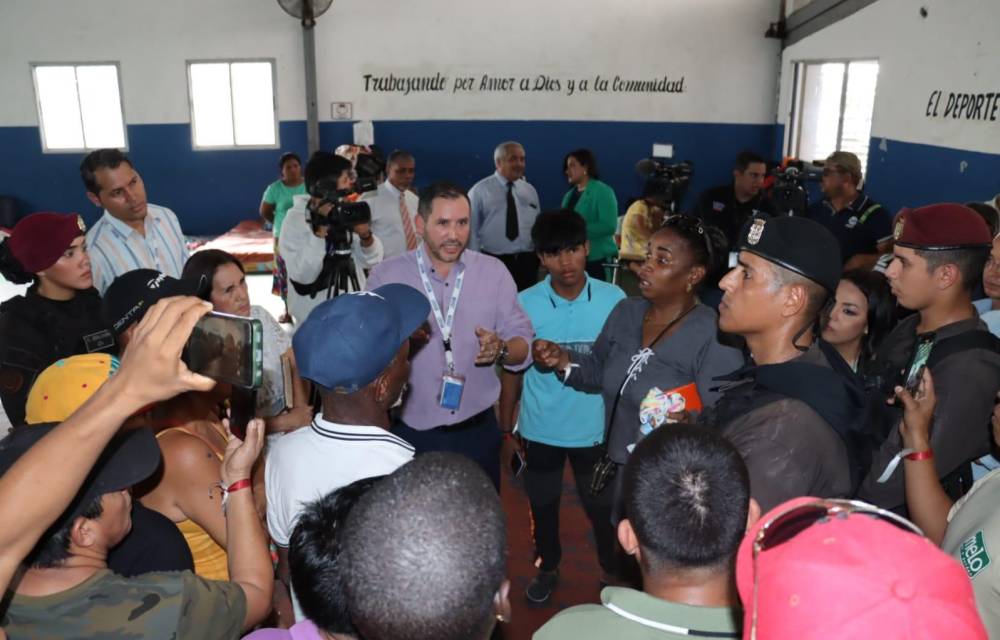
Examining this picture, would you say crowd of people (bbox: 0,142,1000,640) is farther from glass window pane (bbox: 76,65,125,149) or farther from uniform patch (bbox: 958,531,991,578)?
glass window pane (bbox: 76,65,125,149)

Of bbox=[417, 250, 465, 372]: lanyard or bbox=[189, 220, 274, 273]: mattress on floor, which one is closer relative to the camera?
bbox=[417, 250, 465, 372]: lanyard

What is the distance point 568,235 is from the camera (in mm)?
3434

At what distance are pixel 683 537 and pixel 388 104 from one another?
32.6ft

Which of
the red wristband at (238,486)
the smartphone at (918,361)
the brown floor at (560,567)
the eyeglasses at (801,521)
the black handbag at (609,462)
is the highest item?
the eyeglasses at (801,521)

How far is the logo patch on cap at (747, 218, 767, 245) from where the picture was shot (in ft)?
7.19

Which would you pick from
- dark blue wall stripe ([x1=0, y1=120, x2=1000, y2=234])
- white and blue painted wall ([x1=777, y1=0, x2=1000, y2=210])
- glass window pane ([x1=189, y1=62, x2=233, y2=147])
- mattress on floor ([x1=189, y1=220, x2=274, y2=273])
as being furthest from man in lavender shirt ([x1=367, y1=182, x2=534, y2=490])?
glass window pane ([x1=189, y1=62, x2=233, y2=147])

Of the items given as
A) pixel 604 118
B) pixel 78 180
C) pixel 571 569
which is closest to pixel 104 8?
pixel 78 180

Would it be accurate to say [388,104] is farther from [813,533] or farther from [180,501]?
[813,533]

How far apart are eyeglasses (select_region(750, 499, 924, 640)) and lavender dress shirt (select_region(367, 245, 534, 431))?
218cm

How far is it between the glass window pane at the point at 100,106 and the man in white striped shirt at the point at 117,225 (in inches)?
310

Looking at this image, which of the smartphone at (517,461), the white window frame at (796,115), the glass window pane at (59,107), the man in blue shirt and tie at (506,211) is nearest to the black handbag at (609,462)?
the smartphone at (517,461)

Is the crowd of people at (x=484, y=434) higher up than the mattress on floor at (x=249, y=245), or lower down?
higher up

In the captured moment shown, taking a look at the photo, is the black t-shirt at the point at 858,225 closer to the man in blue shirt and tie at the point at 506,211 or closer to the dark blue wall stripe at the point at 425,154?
the man in blue shirt and tie at the point at 506,211

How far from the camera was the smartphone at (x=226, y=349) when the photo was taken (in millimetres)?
1287
